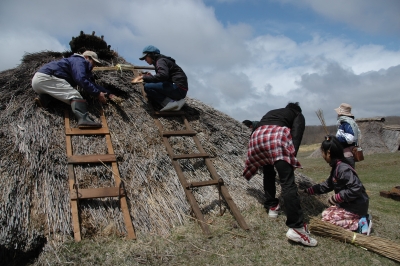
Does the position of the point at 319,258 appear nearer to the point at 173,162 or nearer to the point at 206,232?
the point at 206,232

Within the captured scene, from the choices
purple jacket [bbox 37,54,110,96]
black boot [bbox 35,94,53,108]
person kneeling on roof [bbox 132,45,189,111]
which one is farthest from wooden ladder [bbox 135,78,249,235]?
black boot [bbox 35,94,53,108]

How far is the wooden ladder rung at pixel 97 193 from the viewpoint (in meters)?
3.62

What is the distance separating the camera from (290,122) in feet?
14.2

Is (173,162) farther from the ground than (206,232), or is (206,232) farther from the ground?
(173,162)

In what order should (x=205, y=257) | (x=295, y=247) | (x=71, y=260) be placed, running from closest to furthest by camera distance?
(x=71, y=260) → (x=205, y=257) → (x=295, y=247)

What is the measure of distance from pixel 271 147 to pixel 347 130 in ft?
6.29

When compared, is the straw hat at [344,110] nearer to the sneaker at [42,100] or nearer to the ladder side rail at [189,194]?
the ladder side rail at [189,194]

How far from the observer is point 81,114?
15.0 feet

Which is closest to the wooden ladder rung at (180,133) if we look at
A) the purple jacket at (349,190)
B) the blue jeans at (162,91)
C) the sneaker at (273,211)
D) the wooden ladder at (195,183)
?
the wooden ladder at (195,183)

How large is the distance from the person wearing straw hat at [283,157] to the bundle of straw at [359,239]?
0.19m

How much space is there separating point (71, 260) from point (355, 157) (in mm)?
4398

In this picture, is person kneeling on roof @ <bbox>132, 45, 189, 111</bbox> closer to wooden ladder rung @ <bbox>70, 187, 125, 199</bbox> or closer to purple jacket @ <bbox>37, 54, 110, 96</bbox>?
purple jacket @ <bbox>37, 54, 110, 96</bbox>

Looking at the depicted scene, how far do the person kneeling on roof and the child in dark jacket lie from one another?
2602 mm

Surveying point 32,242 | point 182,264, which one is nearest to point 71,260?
point 32,242
